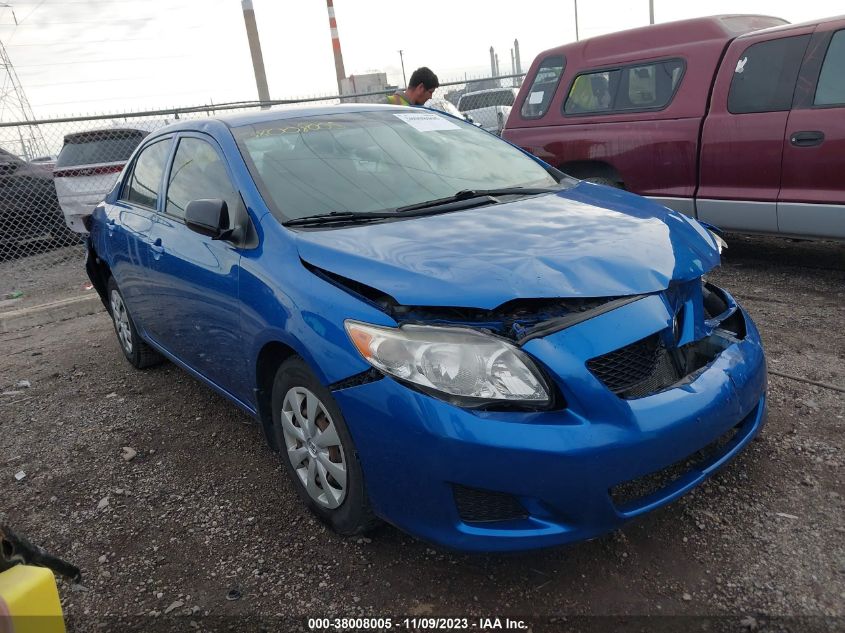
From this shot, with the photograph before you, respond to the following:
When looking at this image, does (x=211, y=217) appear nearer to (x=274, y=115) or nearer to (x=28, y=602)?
(x=274, y=115)

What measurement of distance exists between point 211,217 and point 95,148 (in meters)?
6.87

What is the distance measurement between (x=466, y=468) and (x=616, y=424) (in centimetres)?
46

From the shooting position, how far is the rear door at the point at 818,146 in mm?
4586

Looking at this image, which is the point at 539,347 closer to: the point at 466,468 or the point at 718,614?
the point at 466,468

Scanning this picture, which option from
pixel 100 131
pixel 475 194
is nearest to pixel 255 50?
pixel 100 131

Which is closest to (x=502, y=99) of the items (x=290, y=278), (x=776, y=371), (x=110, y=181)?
(x=110, y=181)

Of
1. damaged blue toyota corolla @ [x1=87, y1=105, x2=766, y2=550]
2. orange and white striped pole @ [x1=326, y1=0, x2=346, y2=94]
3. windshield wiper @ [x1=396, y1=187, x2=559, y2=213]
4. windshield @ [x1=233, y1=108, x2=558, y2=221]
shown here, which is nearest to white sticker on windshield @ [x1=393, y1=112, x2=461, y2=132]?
windshield @ [x1=233, y1=108, x2=558, y2=221]

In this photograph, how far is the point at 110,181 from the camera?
841 centimetres

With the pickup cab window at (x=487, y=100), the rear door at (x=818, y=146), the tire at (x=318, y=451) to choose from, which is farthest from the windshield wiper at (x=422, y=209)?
the pickup cab window at (x=487, y=100)

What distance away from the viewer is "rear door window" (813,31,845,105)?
181 inches

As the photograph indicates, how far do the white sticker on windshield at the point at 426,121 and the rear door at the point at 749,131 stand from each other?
8.52 feet

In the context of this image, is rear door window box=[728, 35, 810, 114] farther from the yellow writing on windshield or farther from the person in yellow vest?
the yellow writing on windshield

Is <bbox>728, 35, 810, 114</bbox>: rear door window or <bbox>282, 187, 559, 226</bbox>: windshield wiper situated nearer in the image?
<bbox>282, 187, 559, 226</bbox>: windshield wiper

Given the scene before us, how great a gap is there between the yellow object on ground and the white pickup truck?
1528 centimetres
